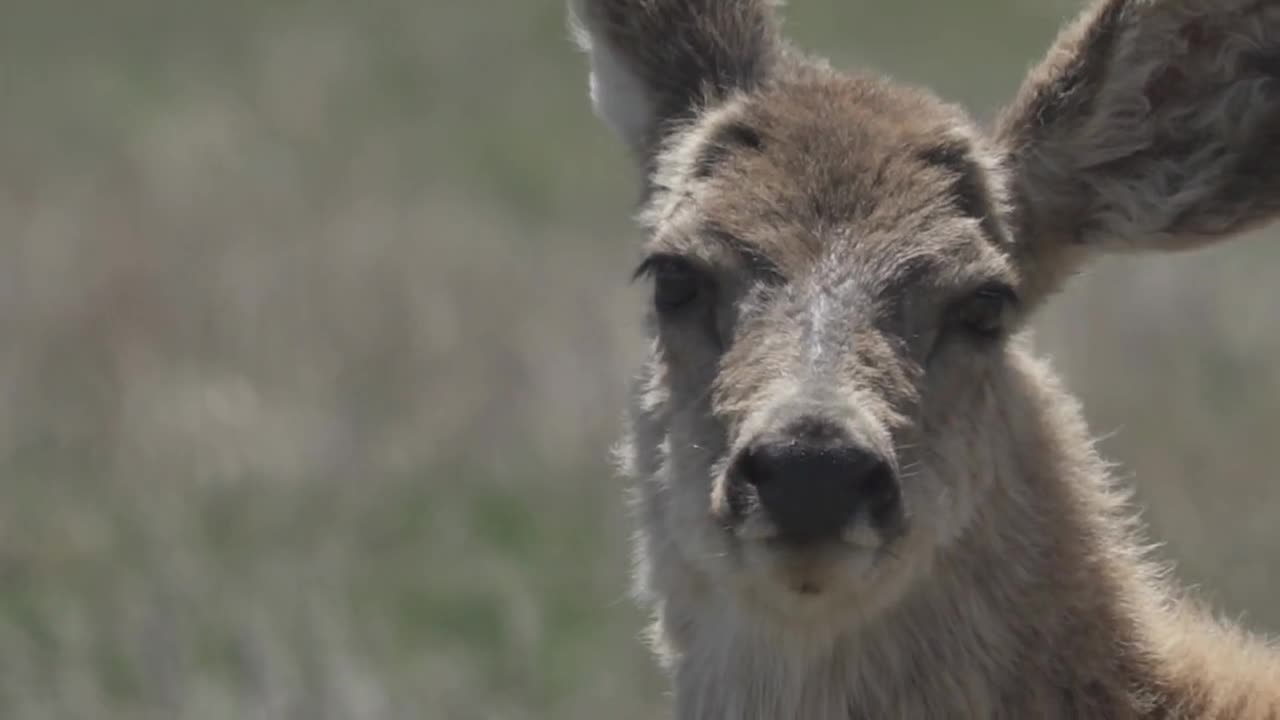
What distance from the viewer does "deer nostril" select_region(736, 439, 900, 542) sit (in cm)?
615

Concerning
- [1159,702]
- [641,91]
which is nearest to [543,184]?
[641,91]

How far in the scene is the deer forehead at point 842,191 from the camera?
6.82m

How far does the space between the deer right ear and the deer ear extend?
789mm

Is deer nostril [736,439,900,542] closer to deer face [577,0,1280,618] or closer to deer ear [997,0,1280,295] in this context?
deer face [577,0,1280,618]

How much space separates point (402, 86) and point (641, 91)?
18429mm

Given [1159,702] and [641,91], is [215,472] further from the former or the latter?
[1159,702]

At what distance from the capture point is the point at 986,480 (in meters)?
6.88

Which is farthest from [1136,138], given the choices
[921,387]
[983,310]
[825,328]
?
[825,328]

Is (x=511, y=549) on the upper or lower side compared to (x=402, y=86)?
lower

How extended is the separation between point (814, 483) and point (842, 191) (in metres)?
1.04

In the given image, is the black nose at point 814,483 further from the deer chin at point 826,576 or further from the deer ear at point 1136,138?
the deer ear at point 1136,138

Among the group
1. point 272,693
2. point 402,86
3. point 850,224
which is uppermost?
point 402,86

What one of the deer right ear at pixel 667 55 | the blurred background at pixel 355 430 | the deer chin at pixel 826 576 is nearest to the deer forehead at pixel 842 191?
the deer right ear at pixel 667 55

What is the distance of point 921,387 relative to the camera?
6742 millimetres
